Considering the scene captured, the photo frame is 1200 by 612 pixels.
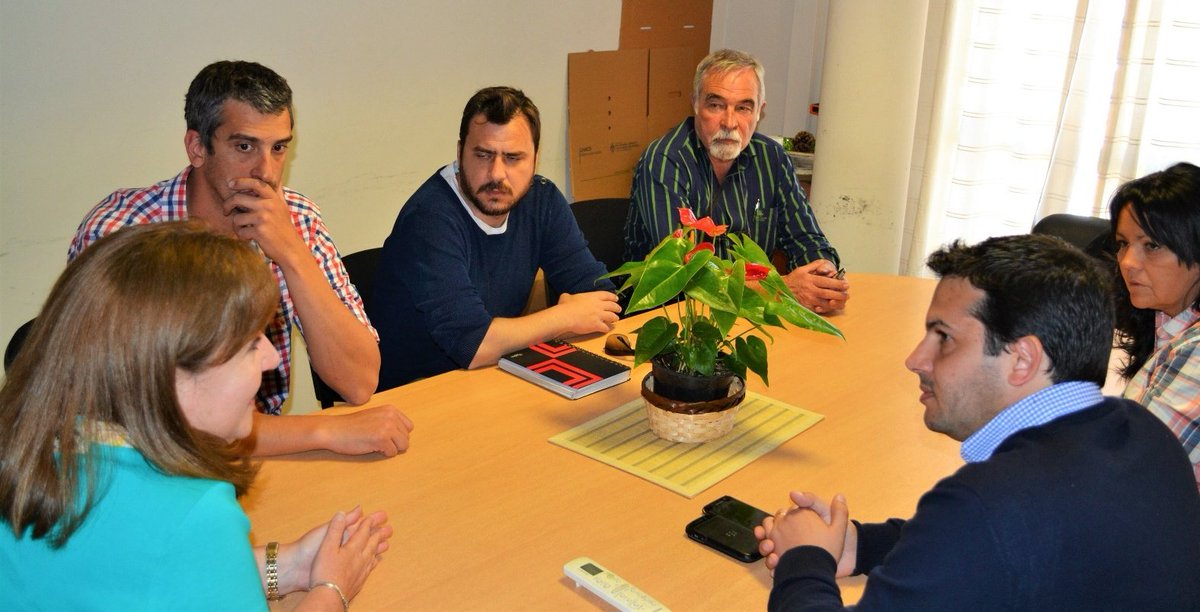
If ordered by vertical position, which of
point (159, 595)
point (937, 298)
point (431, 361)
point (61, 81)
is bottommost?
point (431, 361)

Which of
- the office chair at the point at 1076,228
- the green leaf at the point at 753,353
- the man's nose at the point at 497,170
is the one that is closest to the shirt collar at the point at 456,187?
the man's nose at the point at 497,170

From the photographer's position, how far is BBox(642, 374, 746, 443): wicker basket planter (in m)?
1.88

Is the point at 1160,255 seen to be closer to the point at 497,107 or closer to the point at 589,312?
the point at 589,312

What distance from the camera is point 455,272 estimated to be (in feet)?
7.89

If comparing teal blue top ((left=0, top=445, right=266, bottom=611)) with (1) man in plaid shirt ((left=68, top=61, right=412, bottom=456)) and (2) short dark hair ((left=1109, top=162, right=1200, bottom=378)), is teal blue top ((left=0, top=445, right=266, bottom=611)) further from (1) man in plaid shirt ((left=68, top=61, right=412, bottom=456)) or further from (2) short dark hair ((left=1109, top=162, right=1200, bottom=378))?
(2) short dark hair ((left=1109, top=162, right=1200, bottom=378))

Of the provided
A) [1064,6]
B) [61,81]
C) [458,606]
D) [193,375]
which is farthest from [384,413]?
[1064,6]

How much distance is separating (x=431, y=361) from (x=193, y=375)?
1394 mm

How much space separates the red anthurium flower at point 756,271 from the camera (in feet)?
6.24

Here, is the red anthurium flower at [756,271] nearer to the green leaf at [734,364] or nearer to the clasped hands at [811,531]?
the green leaf at [734,364]

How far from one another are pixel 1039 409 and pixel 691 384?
0.68 m

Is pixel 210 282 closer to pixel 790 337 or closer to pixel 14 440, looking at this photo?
pixel 14 440

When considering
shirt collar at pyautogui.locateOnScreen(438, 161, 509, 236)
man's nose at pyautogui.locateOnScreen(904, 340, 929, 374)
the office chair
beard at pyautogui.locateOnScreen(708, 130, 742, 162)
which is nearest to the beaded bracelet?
man's nose at pyautogui.locateOnScreen(904, 340, 929, 374)

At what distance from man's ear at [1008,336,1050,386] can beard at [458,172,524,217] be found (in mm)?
1466

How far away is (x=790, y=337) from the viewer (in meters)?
2.56
